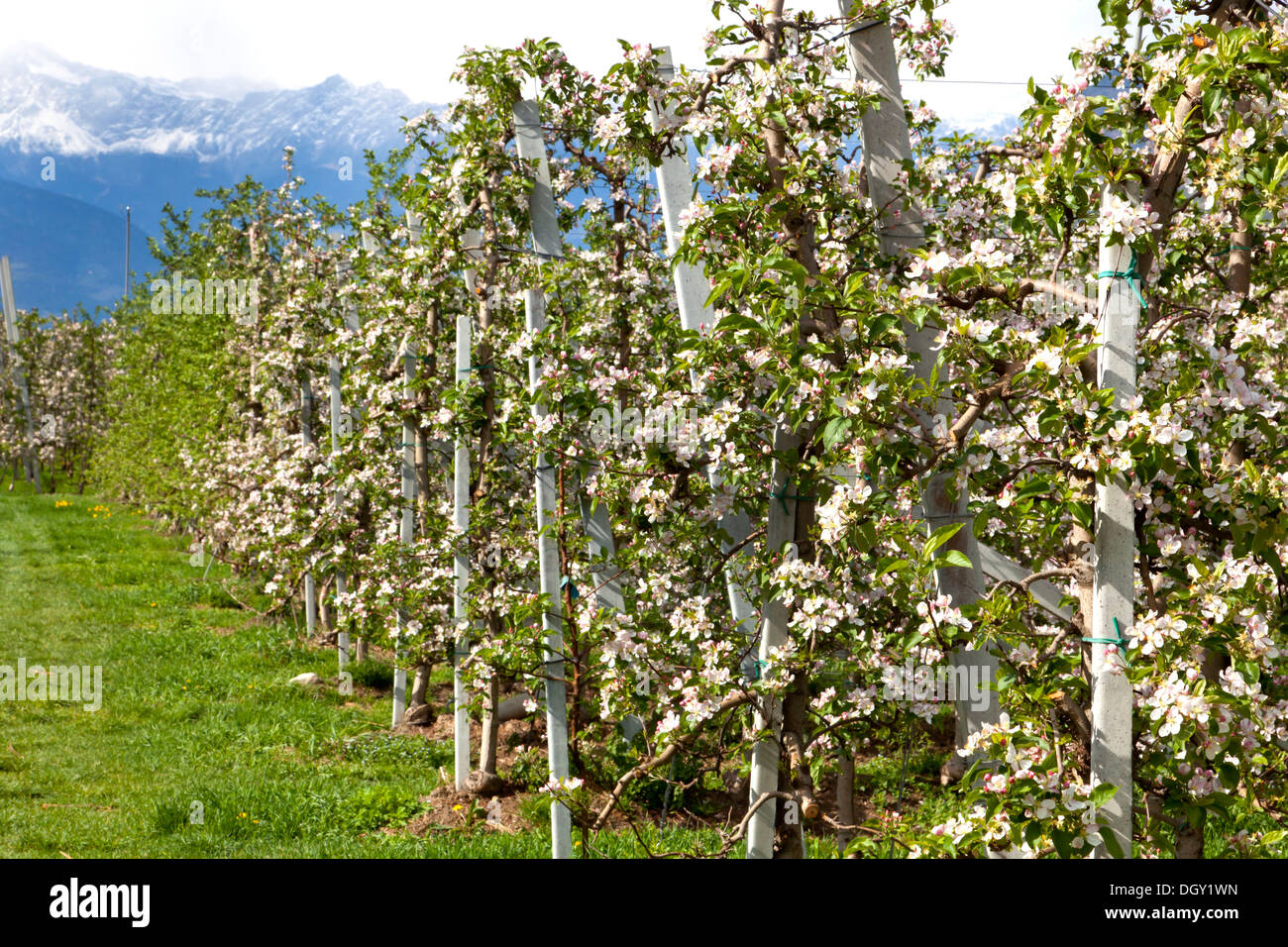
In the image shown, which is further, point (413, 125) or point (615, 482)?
point (413, 125)

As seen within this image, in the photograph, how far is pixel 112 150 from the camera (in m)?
184

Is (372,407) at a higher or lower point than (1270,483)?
higher

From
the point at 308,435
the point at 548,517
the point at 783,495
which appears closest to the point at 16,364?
the point at 308,435

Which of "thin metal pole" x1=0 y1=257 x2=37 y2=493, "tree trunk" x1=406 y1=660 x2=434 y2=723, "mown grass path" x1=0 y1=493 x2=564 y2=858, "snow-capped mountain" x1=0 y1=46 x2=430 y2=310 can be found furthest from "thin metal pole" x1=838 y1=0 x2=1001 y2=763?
"snow-capped mountain" x1=0 y1=46 x2=430 y2=310

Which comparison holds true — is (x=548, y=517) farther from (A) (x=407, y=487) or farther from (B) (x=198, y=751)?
(B) (x=198, y=751)

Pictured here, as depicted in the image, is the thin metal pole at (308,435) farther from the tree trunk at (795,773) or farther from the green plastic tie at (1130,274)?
the green plastic tie at (1130,274)

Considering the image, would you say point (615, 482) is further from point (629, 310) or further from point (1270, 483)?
point (629, 310)

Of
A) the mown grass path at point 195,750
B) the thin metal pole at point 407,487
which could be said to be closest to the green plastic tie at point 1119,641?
the mown grass path at point 195,750

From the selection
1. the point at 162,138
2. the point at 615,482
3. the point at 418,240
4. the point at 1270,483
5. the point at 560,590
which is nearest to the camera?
the point at 1270,483

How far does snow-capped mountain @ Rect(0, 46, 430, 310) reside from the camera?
496 feet

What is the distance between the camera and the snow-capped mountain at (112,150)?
151 meters

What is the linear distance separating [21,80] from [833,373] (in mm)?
188138
